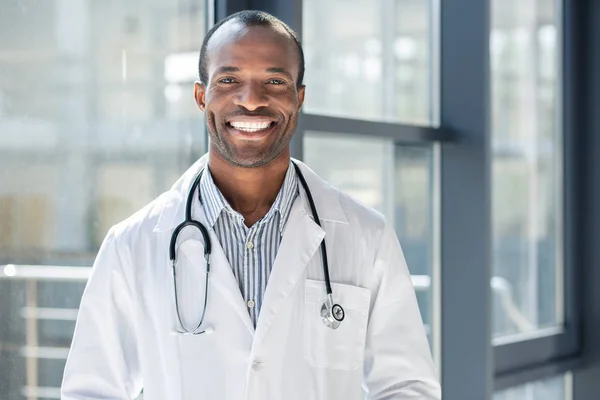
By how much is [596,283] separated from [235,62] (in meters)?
2.58

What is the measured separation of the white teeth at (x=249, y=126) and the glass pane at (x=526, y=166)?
181cm

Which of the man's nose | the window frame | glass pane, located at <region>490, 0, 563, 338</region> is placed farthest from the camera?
glass pane, located at <region>490, 0, 563, 338</region>

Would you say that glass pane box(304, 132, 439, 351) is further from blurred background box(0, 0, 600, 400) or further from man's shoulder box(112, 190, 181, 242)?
man's shoulder box(112, 190, 181, 242)

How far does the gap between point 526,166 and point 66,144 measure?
Answer: 81.6 inches

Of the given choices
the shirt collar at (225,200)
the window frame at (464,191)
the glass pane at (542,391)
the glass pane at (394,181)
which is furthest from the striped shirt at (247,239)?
the glass pane at (542,391)

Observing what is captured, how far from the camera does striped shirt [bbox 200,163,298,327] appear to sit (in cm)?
145

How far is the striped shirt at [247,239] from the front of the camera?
1.45 m

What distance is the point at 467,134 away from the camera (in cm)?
283

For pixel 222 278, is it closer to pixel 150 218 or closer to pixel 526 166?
pixel 150 218

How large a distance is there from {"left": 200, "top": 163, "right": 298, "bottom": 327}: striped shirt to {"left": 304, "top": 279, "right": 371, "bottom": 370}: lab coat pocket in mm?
78

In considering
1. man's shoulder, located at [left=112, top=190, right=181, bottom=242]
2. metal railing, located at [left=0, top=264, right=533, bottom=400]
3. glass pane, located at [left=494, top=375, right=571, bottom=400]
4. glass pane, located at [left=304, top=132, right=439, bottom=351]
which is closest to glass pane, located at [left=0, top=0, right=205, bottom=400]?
metal railing, located at [left=0, top=264, right=533, bottom=400]

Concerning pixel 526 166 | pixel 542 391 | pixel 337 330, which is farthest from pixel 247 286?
pixel 542 391

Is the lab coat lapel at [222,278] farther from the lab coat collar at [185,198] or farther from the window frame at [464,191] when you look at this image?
the window frame at [464,191]

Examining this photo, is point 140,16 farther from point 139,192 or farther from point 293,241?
point 293,241
